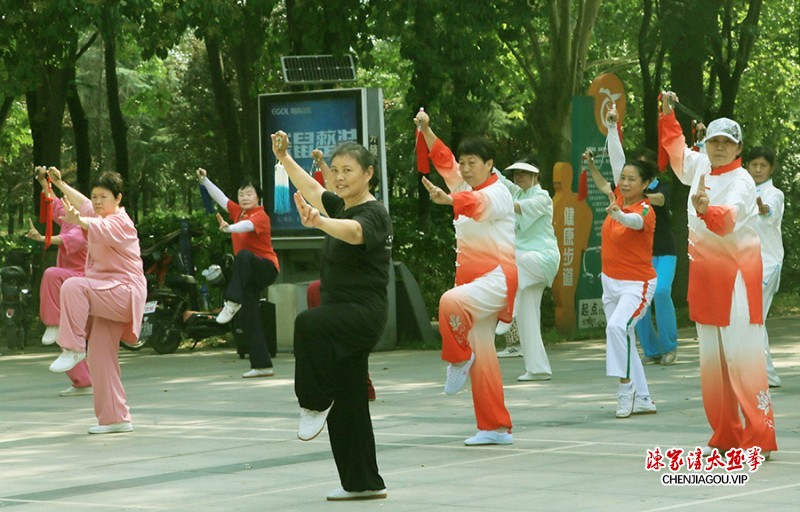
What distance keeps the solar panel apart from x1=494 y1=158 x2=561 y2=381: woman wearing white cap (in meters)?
4.69

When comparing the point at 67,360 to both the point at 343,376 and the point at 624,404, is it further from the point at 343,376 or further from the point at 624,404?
the point at 343,376

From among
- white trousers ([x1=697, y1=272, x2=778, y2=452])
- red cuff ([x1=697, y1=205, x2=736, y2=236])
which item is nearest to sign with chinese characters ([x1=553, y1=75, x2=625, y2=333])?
white trousers ([x1=697, y1=272, x2=778, y2=452])

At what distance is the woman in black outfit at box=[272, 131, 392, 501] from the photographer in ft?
24.6

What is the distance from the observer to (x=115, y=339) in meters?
11.1

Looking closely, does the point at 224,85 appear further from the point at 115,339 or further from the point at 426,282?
the point at 115,339

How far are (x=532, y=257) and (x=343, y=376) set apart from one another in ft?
22.9

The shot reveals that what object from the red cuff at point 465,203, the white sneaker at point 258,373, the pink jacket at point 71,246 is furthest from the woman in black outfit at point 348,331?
the white sneaker at point 258,373

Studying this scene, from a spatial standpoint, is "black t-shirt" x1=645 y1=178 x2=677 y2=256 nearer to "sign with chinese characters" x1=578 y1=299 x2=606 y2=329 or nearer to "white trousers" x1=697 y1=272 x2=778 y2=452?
"sign with chinese characters" x1=578 y1=299 x2=606 y2=329

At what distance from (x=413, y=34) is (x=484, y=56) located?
108 centimetres

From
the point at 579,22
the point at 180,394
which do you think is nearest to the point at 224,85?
the point at 579,22

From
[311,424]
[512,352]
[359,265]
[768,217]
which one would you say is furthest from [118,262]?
[512,352]

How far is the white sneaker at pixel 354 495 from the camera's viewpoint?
300 inches

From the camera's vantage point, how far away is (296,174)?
7.98m

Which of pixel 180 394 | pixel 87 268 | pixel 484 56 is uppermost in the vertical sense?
pixel 484 56
